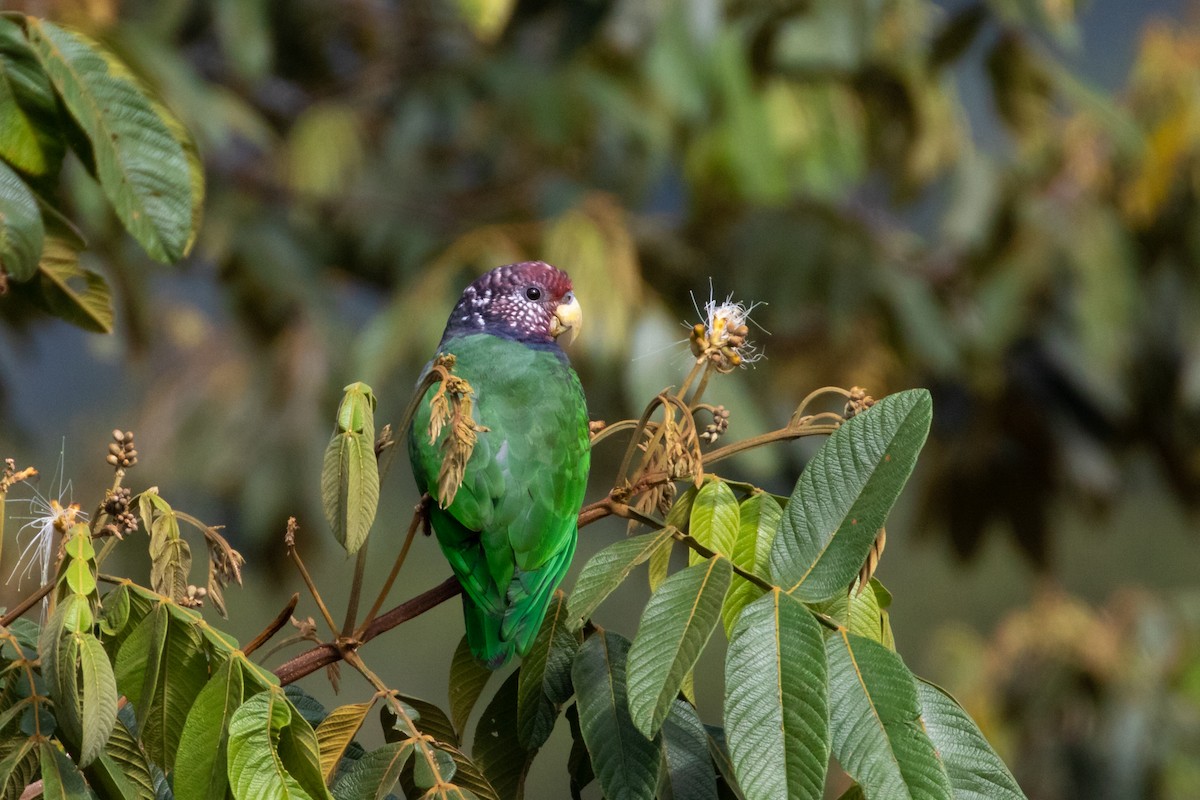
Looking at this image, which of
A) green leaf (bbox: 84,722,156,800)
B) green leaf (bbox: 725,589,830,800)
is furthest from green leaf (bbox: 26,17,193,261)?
green leaf (bbox: 725,589,830,800)

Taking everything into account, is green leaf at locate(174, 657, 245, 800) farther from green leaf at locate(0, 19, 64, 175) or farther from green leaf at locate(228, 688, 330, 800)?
green leaf at locate(0, 19, 64, 175)

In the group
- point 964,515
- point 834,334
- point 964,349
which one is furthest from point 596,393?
point 964,515

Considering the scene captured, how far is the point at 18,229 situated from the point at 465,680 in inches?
24.5

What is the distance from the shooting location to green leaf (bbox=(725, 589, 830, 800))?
939 millimetres

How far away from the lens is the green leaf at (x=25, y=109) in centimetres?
136

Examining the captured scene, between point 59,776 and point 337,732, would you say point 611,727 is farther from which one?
point 59,776

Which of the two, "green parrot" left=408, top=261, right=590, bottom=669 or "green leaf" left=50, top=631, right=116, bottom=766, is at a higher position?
"green leaf" left=50, top=631, right=116, bottom=766

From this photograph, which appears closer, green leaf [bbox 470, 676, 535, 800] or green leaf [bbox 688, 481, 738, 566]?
green leaf [bbox 688, 481, 738, 566]

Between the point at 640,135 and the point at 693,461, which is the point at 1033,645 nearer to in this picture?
the point at 640,135

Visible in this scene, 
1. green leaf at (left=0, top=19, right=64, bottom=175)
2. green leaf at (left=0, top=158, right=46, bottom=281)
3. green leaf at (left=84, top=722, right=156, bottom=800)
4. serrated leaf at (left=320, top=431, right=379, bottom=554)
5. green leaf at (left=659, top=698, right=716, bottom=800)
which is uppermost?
green leaf at (left=0, top=19, right=64, bottom=175)

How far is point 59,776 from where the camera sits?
956mm

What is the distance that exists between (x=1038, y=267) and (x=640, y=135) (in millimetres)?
1533

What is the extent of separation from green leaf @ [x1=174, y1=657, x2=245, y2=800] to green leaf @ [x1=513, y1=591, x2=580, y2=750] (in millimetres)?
275

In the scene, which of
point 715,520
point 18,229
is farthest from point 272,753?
point 18,229
